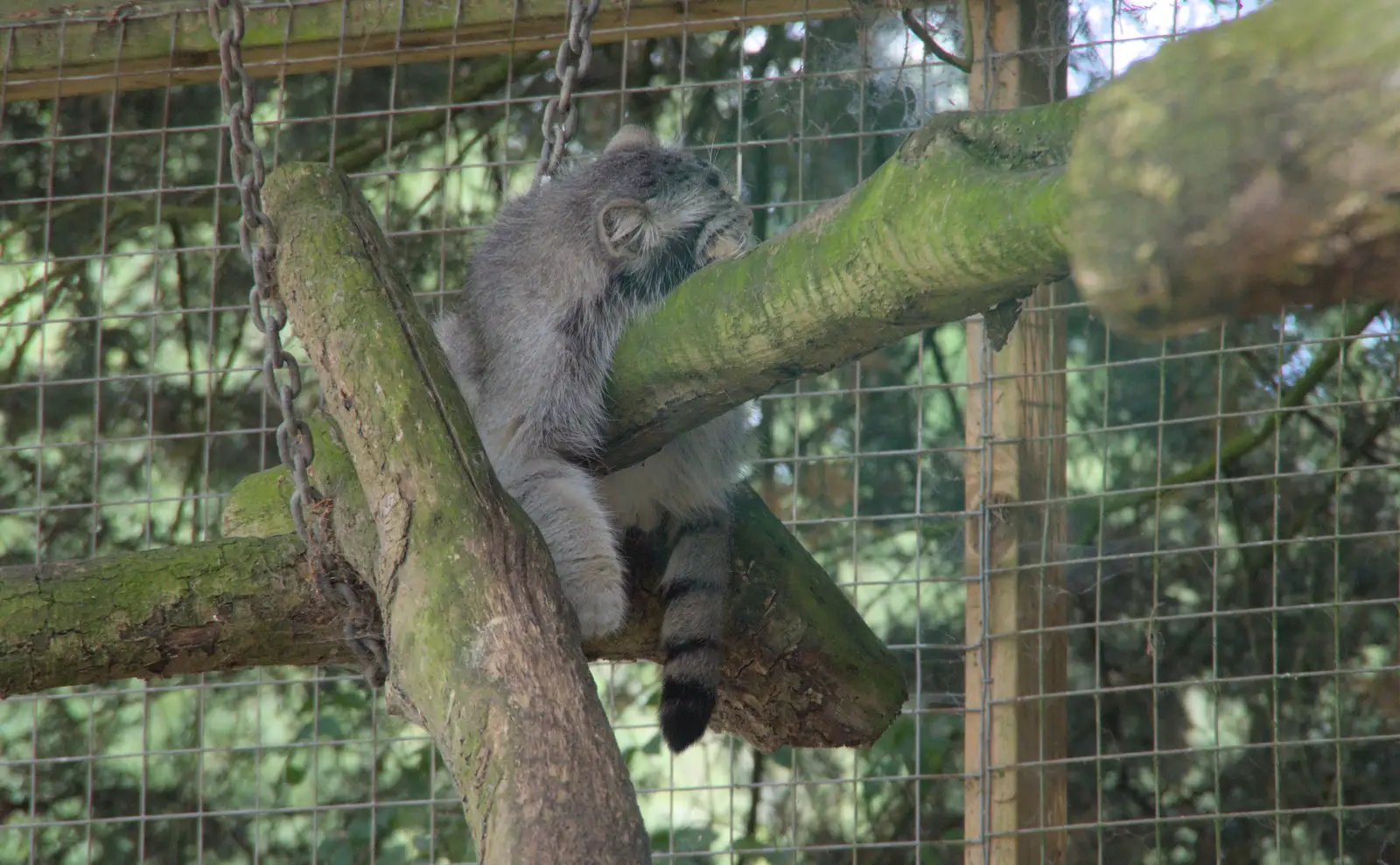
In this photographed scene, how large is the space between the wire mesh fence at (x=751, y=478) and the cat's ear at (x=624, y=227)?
1026 mm

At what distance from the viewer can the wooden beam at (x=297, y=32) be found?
391cm

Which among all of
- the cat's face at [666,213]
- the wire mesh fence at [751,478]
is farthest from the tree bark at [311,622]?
the wire mesh fence at [751,478]

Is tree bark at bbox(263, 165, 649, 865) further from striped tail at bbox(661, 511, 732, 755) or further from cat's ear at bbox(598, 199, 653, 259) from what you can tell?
striped tail at bbox(661, 511, 732, 755)

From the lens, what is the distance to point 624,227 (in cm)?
275

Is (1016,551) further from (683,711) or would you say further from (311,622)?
(311,622)

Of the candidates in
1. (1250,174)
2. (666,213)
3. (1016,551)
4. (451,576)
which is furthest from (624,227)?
(1250,174)

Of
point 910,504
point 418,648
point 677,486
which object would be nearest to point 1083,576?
point 910,504

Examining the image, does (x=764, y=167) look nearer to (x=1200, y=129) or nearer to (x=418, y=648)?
(x=418, y=648)

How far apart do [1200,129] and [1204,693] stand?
11.6 feet

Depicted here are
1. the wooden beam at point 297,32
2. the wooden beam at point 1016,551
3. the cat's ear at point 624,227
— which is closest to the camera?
the cat's ear at point 624,227

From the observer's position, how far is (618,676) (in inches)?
179

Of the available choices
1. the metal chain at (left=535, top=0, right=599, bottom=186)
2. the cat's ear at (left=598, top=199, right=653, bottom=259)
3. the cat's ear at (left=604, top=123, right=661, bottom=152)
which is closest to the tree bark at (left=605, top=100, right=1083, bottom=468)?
the cat's ear at (left=598, top=199, right=653, bottom=259)

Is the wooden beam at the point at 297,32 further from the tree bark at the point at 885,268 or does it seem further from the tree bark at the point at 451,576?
the tree bark at the point at 885,268

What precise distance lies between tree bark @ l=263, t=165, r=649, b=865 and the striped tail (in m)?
0.64
